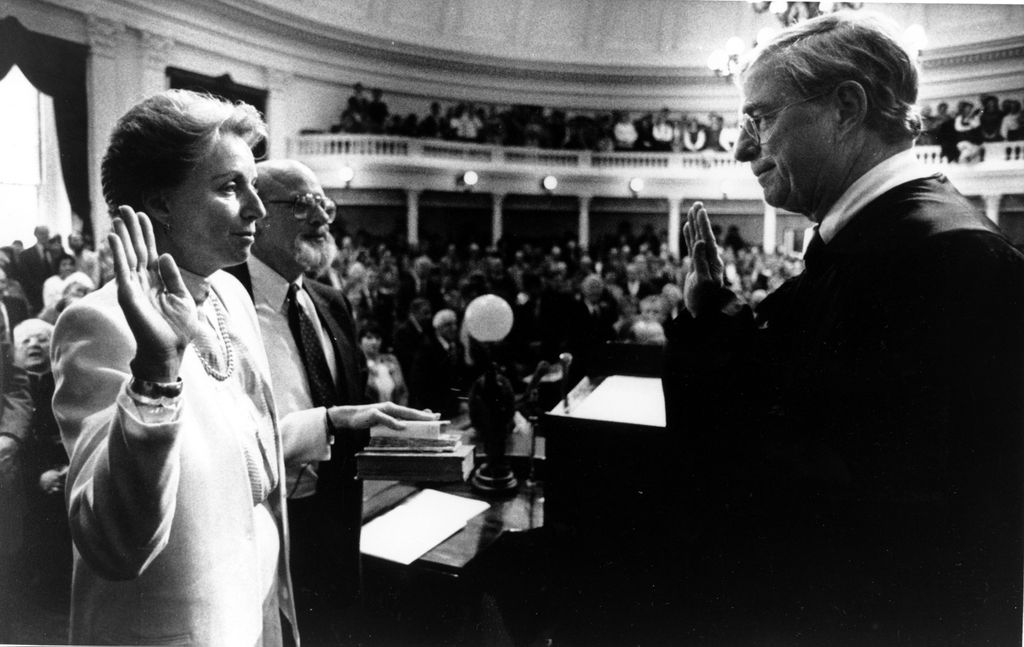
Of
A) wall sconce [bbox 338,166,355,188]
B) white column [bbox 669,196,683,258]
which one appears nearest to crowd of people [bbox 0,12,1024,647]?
wall sconce [bbox 338,166,355,188]

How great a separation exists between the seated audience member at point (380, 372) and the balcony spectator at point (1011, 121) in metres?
5.27

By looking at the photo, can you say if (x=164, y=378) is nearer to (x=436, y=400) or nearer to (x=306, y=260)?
(x=306, y=260)

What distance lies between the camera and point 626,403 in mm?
1808

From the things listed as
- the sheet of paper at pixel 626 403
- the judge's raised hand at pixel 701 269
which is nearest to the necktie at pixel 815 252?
the judge's raised hand at pixel 701 269

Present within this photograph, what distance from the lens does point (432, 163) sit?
1059cm

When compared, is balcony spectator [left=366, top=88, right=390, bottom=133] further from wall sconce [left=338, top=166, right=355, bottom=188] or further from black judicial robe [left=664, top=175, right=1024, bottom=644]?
black judicial robe [left=664, top=175, right=1024, bottom=644]

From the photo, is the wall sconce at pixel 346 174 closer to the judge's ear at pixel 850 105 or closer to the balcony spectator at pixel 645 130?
the balcony spectator at pixel 645 130

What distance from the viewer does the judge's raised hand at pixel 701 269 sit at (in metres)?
1.25

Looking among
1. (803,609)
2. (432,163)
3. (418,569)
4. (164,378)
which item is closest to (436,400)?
(418,569)

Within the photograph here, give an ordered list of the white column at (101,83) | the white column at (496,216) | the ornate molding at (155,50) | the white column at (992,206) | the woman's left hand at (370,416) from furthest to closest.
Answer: the white column at (496,216) → the white column at (992,206) → the ornate molding at (155,50) → the white column at (101,83) → the woman's left hand at (370,416)

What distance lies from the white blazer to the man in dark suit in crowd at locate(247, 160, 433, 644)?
433mm

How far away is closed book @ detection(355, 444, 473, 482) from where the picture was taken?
1506 millimetres

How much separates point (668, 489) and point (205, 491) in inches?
38.6

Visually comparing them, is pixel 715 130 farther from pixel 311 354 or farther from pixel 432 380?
pixel 311 354
